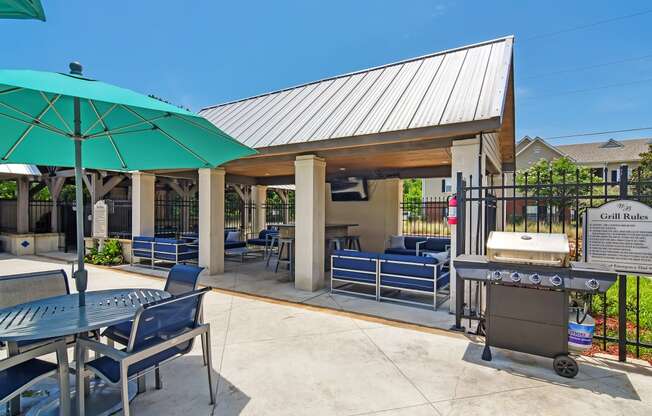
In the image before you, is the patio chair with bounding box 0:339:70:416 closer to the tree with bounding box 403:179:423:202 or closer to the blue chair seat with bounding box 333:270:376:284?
the blue chair seat with bounding box 333:270:376:284

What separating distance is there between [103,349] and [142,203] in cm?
822

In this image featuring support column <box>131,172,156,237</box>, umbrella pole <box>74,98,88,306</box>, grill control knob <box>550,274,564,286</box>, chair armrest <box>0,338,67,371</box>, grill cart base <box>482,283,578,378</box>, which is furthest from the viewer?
support column <box>131,172,156,237</box>

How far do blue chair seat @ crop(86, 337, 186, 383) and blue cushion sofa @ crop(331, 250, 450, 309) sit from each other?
12.7ft

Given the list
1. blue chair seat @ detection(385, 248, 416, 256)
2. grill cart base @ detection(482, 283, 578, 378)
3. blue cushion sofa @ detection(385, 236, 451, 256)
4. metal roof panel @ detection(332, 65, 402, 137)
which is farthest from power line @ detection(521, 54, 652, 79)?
grill cart base @ detection(482, 283, 578, 378)

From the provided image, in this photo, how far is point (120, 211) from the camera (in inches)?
504

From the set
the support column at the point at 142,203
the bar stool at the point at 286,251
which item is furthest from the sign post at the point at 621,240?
the support column at the point at 142,203

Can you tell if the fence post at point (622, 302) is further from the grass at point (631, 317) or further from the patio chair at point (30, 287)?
the patio chair at point (30, 287)

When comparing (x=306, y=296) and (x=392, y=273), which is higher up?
(x=392, y=273)

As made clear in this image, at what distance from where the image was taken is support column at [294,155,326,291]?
258 inches

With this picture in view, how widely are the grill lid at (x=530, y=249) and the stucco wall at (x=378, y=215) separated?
246 inches

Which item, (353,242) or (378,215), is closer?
(353,242)

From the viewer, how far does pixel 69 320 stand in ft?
8.00

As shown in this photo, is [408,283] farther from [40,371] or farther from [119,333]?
[40,371]

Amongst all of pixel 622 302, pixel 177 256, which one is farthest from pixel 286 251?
pixel 622 302
